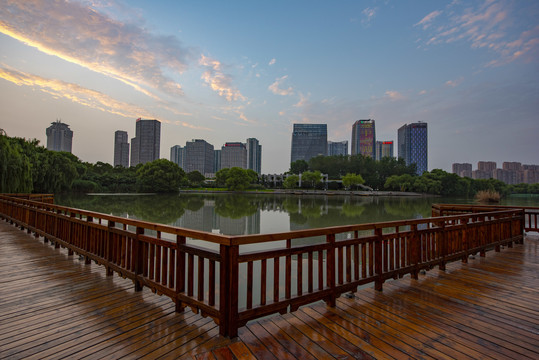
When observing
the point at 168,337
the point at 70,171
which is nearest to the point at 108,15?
the point at 168,337

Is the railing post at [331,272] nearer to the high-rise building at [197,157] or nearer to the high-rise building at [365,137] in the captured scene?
the high-rise building at [197,157]

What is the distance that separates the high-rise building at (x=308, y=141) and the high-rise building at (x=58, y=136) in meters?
129

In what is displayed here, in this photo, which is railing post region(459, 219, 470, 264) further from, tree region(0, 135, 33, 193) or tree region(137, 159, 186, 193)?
tree region(137, 159, 186, 193)

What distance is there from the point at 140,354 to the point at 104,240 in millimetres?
2661

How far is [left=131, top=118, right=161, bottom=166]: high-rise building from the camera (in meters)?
152

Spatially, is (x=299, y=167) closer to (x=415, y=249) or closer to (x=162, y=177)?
(x=162, y=177)

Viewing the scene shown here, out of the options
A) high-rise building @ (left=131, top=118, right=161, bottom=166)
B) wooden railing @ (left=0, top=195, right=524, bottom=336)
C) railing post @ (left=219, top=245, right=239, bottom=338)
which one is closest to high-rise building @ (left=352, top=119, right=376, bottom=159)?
high-rise building @ (left=131, top=118, right=161, bottom=166)

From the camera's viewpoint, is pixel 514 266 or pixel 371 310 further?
pixel 514 266

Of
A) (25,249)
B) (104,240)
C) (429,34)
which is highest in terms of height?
(429,34)

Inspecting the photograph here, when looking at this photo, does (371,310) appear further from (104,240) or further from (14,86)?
(14,86)

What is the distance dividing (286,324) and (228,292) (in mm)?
811

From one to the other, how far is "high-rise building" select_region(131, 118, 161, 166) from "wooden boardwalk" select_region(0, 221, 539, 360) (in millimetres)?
164875

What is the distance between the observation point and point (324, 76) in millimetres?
32000

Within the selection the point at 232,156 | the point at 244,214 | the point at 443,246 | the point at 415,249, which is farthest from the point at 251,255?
the point at 232,156
